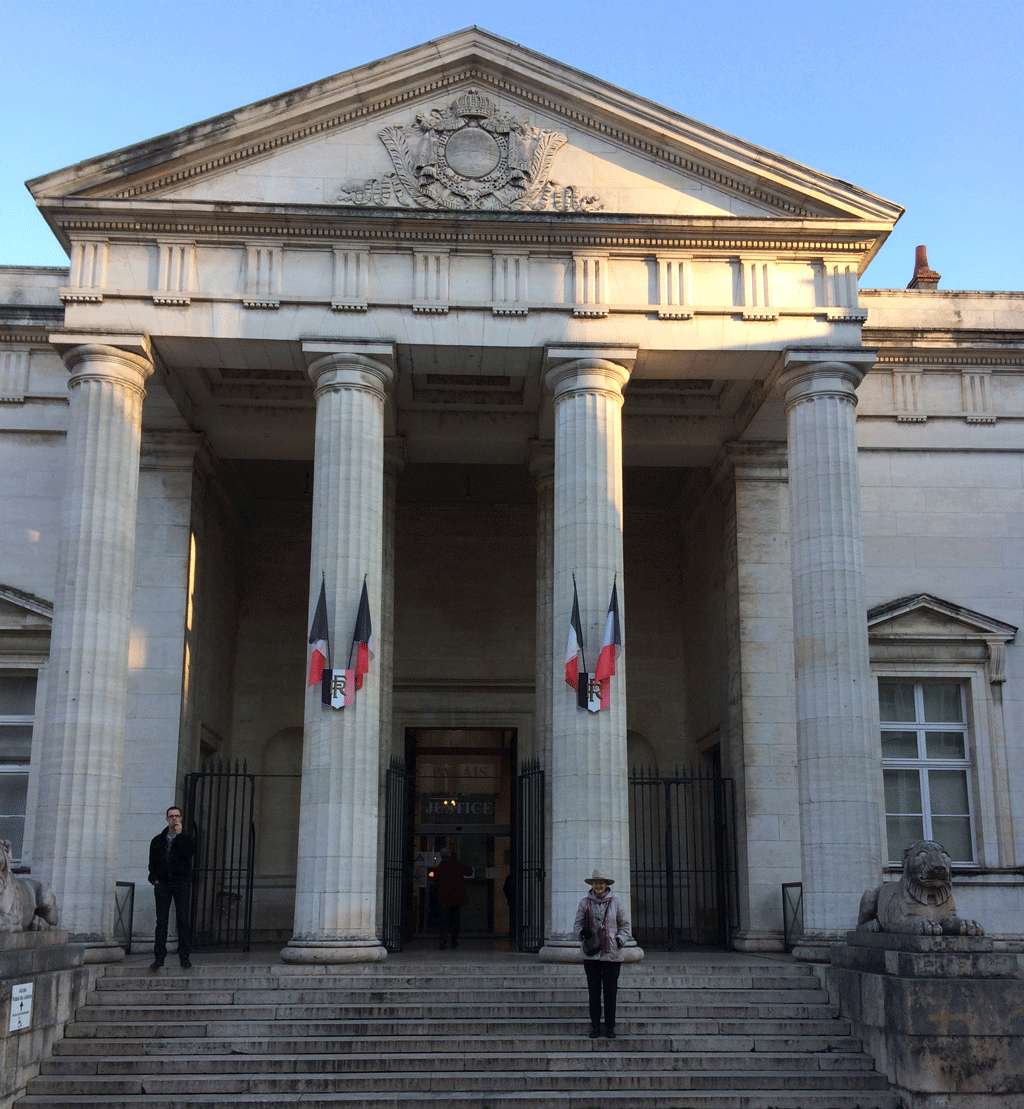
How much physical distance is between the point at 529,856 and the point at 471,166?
439 inches

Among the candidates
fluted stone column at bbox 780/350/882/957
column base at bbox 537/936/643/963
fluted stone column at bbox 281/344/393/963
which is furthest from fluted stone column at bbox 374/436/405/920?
fluted stone column at bbox 780/350/882/957

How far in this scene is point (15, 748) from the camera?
21.9 metres

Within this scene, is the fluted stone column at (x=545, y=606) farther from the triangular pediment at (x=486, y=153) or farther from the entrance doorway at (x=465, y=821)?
the triangular pediment at (x=486, y=153)

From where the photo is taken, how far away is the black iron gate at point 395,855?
21.1m

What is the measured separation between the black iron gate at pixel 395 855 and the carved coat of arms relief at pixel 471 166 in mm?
9064

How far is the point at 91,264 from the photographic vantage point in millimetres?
19531

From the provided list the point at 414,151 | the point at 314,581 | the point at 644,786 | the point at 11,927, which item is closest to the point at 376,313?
the point at 414,151

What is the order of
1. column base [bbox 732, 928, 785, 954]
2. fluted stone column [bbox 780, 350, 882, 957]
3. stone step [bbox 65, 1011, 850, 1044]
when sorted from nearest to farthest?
stone step [bbox 65, 1011, 850, 1044], fluted stone column [bbox 780, 350, 882, 957], column base [bbox 732, 928, 785, 954]

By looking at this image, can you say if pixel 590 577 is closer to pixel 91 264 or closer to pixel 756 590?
pixel 756 590

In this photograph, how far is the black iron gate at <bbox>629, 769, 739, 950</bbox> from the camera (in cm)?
2320

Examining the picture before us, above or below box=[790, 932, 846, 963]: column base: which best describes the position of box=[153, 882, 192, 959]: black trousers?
above

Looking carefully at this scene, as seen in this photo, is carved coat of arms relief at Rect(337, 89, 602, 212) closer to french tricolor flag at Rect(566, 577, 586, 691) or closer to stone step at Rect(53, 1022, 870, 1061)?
french tricolor flag at Rect(566, 577, 586, 691)

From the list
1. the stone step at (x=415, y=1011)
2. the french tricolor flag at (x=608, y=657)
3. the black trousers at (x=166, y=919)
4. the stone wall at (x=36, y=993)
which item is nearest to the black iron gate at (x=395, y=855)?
the black trousers at (x=166, y=919)

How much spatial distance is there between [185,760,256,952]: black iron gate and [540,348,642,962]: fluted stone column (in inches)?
204
